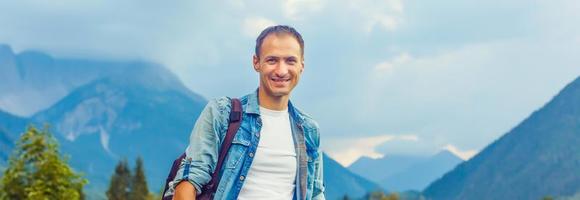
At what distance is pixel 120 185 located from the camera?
97938 millimetres

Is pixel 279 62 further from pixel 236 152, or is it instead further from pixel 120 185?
pixel 120 185

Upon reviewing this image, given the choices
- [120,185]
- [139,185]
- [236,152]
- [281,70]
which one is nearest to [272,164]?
[236,152]

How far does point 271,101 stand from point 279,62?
0.31 metres

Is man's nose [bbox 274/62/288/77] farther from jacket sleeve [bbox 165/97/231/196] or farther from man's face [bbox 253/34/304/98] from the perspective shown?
jacket sleeve [bbox 165/97/231/196]

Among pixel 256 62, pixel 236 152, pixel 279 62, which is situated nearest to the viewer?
pixel 236 152

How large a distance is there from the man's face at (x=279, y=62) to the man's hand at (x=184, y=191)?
2.70 ft

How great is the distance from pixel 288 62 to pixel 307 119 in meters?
0.55

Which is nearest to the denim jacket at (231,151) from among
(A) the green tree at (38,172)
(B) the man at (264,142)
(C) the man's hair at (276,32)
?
(B) the man at (264,142)

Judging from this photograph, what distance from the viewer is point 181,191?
5.27 metres

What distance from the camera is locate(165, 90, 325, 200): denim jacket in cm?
533

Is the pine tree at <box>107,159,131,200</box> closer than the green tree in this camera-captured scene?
No

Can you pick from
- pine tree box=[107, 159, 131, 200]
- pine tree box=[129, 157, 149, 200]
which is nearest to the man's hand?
pine tree box=[129, 157, 149, 200]

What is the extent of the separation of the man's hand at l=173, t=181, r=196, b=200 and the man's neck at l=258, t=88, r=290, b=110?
32.0 inches

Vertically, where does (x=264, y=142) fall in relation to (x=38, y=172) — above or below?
below
